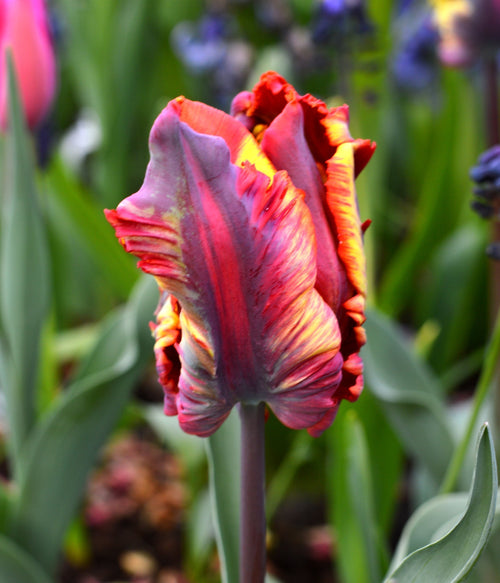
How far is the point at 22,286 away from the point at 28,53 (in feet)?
0.72

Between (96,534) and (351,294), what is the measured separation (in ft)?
2.61

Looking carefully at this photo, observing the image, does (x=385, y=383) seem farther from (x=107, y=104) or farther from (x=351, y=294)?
(x=107, y=104)

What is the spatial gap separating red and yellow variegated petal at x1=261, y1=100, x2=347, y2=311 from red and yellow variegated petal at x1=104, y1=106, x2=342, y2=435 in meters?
0.01

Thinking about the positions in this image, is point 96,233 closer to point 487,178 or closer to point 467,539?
point 487,178

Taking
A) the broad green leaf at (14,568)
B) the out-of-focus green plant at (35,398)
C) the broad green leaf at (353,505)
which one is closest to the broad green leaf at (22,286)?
the out-of-focus green plant at (35,398)

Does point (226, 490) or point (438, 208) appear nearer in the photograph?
point (226, 490)

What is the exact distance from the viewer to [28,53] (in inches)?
26.0

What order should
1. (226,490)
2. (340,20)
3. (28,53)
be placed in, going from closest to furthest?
1. (226,490)
2. (28,53)
3. (340,20)

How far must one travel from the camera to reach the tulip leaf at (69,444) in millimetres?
582

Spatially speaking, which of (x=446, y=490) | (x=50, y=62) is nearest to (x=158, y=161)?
(x=446, y=490)

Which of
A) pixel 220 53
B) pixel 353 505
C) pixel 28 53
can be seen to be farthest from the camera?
pixel 220 53

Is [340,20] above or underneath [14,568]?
above

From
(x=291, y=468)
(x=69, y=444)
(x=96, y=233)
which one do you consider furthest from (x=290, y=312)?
(x=96, y=233)

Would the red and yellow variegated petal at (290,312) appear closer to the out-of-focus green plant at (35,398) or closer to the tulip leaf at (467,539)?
the tulip leaf at (467,539)
